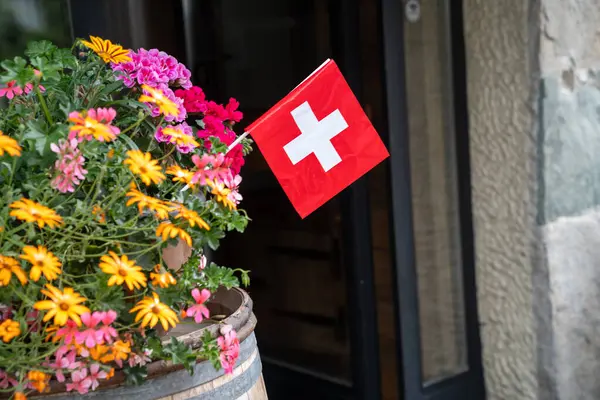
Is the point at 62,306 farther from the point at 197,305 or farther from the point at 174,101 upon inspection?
the point at 174,101

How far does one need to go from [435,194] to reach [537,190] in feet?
1.15

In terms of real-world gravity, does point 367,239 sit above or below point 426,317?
above

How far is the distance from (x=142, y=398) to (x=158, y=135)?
355 millimetres

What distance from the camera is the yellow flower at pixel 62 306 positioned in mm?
754

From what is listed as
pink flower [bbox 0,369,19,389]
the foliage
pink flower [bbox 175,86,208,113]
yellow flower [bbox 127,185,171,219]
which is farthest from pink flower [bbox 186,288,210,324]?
pink flower [bbox 175,86,208,113]

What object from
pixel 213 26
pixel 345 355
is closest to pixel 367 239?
pixel 345 355

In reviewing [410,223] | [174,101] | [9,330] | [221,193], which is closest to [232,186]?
[221,193]

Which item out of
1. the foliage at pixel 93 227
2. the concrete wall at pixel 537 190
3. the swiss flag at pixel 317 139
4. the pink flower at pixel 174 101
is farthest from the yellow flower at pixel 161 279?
the concrete wall at pixel 537 190

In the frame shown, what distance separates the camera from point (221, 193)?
961mm

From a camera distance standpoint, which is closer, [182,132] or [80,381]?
[80,381]

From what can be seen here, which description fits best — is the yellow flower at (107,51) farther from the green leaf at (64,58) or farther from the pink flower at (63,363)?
the pink flower at (63,363)

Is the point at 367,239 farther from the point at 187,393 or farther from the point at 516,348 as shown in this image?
the point at 187,393

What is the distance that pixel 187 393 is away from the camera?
3.06 feet

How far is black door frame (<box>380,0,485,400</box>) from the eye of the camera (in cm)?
201
